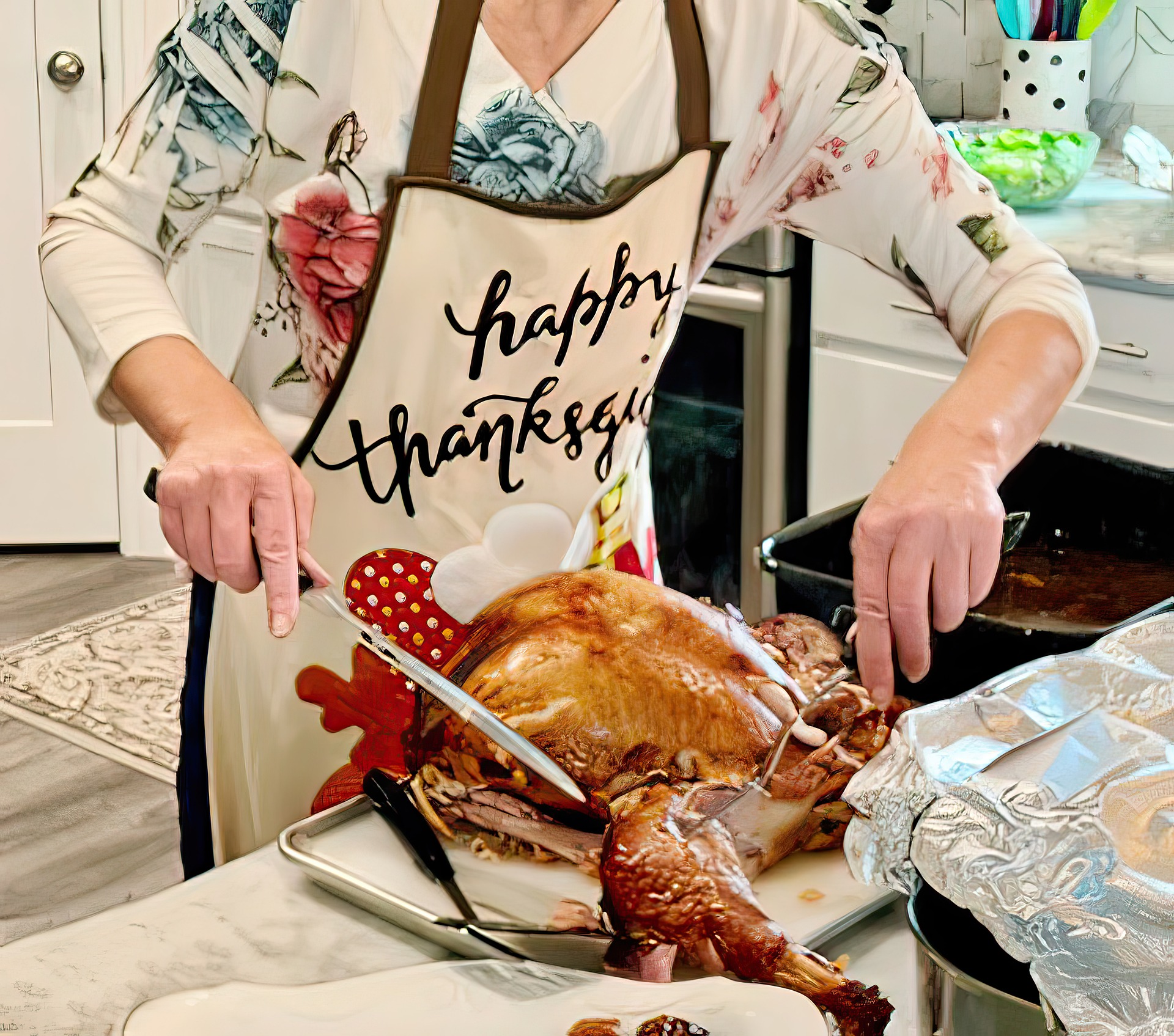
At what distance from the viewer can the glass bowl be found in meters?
2.04

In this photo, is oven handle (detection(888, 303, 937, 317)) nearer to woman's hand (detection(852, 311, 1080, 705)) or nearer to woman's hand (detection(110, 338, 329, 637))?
woman's hand (detection(852, 311, 1080, 705))

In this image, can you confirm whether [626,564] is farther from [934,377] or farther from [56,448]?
[56,448]

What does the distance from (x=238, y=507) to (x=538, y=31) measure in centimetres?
37

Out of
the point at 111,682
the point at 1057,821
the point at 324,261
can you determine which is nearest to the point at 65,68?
the point at 111,682

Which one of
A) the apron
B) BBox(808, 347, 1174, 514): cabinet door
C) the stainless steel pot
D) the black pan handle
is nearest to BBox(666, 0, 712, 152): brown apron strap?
the apron

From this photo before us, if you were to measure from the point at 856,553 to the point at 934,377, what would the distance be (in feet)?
5.01

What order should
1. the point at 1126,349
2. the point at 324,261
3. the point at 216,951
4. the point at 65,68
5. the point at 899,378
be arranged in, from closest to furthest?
the point at 216,951, the point at 324,261, the point at 1126,349, the point at 899,378, the point at 65,68

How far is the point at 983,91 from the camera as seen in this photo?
2600mm

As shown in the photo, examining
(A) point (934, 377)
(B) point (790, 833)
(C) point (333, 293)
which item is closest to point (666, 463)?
(A) point (934, 377)

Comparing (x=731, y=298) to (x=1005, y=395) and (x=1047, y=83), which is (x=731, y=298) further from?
(x=1005, y=395)

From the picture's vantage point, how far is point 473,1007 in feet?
1.86

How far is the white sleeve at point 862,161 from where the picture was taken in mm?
874

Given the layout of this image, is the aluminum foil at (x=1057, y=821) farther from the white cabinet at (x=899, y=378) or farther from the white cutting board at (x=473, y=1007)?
the white cabinet at (x=899, y=378)

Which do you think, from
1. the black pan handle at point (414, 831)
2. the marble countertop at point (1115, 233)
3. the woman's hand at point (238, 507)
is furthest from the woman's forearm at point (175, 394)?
the marble countertop at point (1115, 233)
